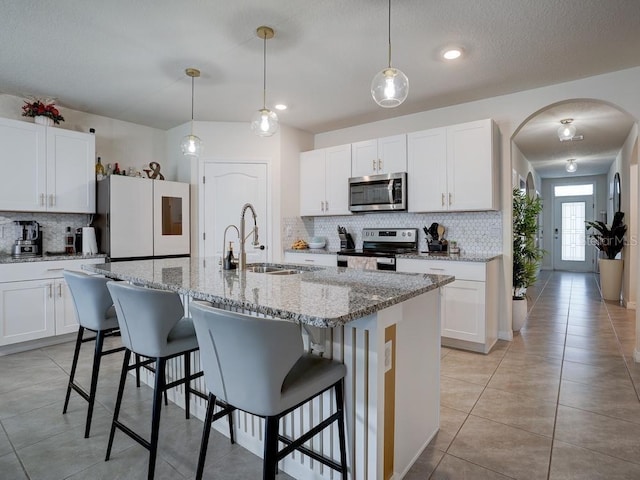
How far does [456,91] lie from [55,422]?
166 inches

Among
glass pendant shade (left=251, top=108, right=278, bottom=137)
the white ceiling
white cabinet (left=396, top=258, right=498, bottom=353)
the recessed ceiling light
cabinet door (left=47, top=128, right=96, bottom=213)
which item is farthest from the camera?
cabinet door (left=47, top=128, right=96, bottom=213)

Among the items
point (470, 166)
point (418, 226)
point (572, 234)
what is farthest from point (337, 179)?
point (572, 234)

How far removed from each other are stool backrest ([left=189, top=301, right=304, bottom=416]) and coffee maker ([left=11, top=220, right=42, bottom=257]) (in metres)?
3.56

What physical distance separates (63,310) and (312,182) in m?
3.17

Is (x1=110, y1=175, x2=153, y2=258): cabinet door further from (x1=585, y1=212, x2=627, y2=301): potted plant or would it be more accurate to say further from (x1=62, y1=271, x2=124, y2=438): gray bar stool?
(x1=585, y1=212, x2=627, y2=301): potted plant

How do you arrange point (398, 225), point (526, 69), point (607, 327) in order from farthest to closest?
point (398, 225)
point (607, 327)
point (526, 69)

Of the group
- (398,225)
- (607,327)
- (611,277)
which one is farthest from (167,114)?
(611,277)

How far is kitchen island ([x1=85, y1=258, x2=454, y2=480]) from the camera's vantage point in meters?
1.41

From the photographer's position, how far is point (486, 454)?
1.93 m

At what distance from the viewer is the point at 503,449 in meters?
1.97

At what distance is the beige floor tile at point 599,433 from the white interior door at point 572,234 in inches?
349

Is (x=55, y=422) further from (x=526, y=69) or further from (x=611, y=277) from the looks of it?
(x=611, y=277)

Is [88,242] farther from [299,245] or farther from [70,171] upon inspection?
[299,245]

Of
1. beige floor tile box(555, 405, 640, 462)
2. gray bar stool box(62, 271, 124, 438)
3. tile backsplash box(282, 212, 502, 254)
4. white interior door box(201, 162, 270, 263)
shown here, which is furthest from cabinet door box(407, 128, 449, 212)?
gray bar stool box(62, 271, 124, 438)
